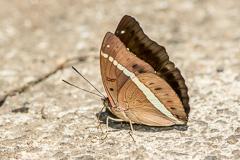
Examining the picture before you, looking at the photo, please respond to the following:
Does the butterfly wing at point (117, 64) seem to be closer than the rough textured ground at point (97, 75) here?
Yes

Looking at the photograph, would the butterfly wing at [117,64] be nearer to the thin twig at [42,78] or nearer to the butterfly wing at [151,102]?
the butterfly wing at [151,102]

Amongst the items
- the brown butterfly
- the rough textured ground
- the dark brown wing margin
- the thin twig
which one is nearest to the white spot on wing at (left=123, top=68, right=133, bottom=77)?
the brown butterfly

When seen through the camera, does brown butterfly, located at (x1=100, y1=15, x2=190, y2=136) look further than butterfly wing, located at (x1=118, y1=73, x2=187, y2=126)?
No

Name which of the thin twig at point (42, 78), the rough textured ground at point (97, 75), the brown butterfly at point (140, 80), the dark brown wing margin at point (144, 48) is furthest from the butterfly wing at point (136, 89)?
the thin twig at point (42, 78)

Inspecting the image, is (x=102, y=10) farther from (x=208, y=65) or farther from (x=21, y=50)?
(x=208, y=65)

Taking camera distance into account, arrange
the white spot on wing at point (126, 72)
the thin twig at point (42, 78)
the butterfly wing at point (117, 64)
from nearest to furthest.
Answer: the butterfly wing at point (117, 64), the white spot on wing at point (126, 72), the thin twig at point (42, 78)

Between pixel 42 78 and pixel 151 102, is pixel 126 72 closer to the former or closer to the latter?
pixel 151 102

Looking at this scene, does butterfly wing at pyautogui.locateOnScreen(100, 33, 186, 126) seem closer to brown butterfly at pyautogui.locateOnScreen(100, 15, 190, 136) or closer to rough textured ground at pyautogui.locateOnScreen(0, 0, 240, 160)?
brown butterfly at pyautogui.locateOnScreen(100, 15, 190, 136)
